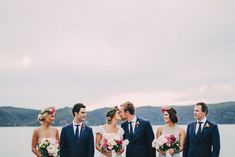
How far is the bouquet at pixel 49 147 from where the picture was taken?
11.7 metres

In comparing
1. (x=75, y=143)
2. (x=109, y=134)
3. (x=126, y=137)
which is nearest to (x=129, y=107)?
(x=126, y=137)

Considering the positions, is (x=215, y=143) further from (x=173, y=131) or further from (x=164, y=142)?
(x=173, y=131)

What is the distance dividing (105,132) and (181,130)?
2.54 metres

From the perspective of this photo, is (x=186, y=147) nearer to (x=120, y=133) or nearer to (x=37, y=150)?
(x=120, y=133)

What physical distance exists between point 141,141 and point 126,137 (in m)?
0.55

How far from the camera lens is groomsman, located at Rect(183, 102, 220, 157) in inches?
459

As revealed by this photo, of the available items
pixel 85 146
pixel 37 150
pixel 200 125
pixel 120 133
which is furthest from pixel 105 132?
pixel 200 125

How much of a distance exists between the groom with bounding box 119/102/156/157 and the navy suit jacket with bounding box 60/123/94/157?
55.6 inches

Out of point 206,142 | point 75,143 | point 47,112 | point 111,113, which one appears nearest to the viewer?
point 206,142

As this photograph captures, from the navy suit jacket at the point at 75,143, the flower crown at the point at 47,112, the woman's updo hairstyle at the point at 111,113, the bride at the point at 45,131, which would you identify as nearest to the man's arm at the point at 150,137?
the woman's updo hairstyle at the point at 111,113

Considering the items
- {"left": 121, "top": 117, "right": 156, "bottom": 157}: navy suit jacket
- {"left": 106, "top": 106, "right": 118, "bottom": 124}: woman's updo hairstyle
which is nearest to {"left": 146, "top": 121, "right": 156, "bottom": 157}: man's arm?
{"left": 121, "top": 117, "right": 156, "bottom": 157}: navy suit jacket

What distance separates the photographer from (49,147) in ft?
38.4

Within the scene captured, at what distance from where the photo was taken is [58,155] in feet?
39.0

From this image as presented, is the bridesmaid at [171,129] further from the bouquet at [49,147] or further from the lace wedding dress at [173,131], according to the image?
the bouquet at [49,147]
